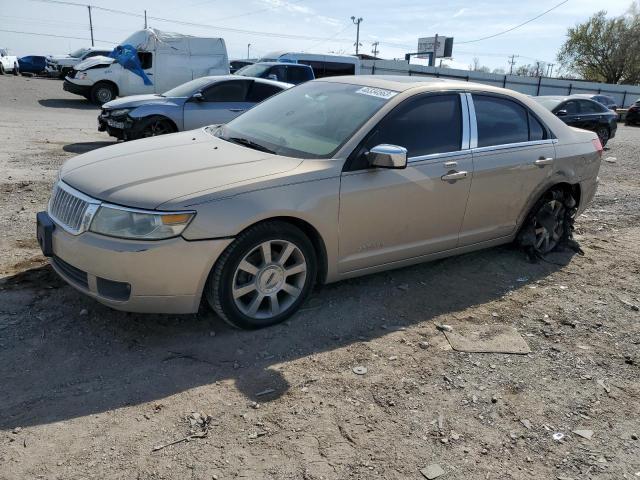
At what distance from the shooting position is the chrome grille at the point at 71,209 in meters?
3.35

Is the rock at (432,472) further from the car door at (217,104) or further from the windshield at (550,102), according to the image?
the windshield at (550,102)

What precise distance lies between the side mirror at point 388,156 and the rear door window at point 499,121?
3.78 ft

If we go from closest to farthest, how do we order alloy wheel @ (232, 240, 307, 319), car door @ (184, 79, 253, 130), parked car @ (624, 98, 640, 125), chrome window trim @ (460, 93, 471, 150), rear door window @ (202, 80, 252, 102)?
alloy wheel @ (232, 240, 307, 319), chrome window trim @ (460, 93, 471, 150), car door @ (184, 79, 253, 130), rear door window @ (202, 80, 252, 102), parked car @ (624, 98, 640, 125)

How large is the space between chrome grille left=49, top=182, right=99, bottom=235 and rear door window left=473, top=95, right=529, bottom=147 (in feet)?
10.0

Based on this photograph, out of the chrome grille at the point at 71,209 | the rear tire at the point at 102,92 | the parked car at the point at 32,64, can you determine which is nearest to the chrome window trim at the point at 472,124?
the chrome grille at the point at 71,209

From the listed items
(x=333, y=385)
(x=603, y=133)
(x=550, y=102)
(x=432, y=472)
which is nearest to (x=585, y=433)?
(x=432, y=472)

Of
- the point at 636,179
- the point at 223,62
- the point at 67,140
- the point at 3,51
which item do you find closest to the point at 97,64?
the point at 223,62

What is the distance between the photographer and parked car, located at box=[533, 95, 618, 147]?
51.6 ft

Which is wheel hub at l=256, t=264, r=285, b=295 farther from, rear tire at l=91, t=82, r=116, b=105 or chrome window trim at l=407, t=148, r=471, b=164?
rear tire at l=91, t=82, r=116, b=105

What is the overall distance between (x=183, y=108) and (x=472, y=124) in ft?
22.5

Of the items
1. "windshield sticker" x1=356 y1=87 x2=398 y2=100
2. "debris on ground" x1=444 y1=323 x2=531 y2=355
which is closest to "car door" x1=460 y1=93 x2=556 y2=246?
"windshield sticker" x1=356 y1=87 x2=398 y2=100

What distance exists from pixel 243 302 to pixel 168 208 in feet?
2.75

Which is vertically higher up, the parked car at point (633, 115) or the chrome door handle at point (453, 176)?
the chrome door handle at point (453, 176)

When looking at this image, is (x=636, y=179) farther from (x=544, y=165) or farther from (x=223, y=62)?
(x=223, y=62)
